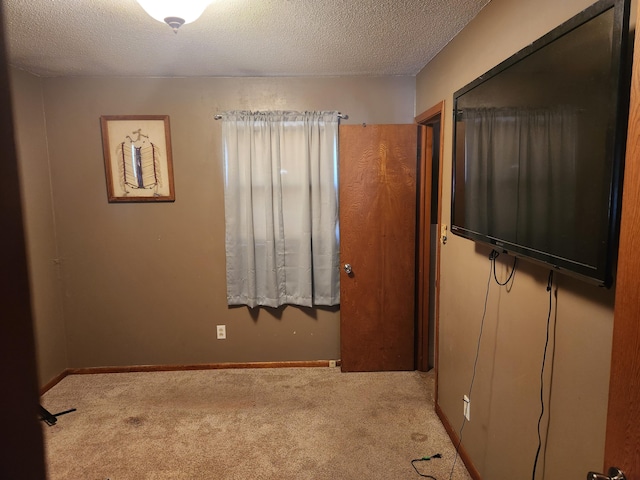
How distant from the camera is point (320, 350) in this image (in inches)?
127

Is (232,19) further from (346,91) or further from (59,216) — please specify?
(59,216)

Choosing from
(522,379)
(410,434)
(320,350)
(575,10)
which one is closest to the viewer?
(575,10)

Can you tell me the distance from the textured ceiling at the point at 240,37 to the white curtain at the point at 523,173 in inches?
29.1

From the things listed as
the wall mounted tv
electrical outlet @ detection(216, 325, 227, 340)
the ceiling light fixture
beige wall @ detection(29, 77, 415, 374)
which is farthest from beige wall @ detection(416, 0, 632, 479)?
electrical outlet @ detection(216, 325, 227, 340)

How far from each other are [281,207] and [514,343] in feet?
6.43

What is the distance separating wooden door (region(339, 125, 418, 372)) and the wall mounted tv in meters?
1.26

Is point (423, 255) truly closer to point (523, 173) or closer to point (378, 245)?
point (378, 245)

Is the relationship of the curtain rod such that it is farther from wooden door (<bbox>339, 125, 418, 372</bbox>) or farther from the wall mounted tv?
the wall mounted tv

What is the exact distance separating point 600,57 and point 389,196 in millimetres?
2010

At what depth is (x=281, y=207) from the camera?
118 inches

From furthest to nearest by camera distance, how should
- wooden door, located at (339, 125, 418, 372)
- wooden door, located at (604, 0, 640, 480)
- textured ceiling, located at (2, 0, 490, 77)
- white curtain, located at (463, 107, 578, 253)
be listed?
1. wooden door, located at (339, 125, 418, 372)
2. textured ceiling, located at (2, 0, 490, 77)
3. white curtain, located at (463, 107, 578, 253)
4. wooden door, located at (604, 0, 640, 480)

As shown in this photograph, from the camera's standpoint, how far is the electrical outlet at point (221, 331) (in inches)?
125

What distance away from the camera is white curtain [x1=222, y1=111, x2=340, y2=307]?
2938 millimetres

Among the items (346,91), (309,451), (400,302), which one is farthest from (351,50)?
(309,451)
